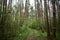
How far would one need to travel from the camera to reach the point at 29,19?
288 centimetres

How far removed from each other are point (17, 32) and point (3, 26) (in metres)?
0.33

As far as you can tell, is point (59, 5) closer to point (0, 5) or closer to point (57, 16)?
point (57, 16)

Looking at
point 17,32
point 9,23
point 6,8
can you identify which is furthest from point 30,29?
point 6,8

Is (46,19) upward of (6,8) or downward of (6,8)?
downward

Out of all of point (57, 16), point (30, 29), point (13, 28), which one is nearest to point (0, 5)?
point (13, 28)

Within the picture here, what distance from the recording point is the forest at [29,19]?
2840 millimetres

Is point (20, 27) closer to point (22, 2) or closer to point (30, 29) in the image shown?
point (30, 29)

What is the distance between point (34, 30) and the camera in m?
2.85

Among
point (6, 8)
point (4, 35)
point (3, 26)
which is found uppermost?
point (6, 8)

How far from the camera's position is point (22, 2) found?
2.97 metres

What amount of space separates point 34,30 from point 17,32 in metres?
0.37

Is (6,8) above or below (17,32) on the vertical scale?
above

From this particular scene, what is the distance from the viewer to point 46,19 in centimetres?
288

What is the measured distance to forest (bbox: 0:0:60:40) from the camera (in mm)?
2840
